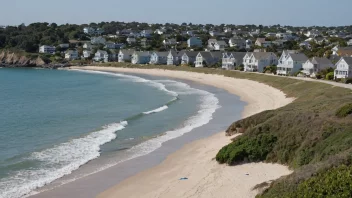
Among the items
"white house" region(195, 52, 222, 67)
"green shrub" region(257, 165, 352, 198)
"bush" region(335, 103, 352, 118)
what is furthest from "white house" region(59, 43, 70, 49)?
"green shrub" region(257, 165, 352, 198)

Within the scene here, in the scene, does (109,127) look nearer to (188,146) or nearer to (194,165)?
(188,146)

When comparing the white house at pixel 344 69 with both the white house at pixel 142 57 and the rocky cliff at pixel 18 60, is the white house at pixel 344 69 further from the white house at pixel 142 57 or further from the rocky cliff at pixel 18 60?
the rocky cliff at pixel 18 60

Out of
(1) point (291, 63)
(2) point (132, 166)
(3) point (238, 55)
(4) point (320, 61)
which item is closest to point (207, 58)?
(3) point (238, 55)

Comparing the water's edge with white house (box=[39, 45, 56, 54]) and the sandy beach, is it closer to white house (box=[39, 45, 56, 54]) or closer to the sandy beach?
the sandy beach

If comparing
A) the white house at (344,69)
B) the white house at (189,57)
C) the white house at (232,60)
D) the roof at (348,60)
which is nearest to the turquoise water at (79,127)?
the white house at (344,69)

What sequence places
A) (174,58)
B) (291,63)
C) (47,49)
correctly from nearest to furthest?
(291,63) → (174,58) → (47,49)

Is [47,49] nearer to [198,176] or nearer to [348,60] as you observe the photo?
[348,60]
